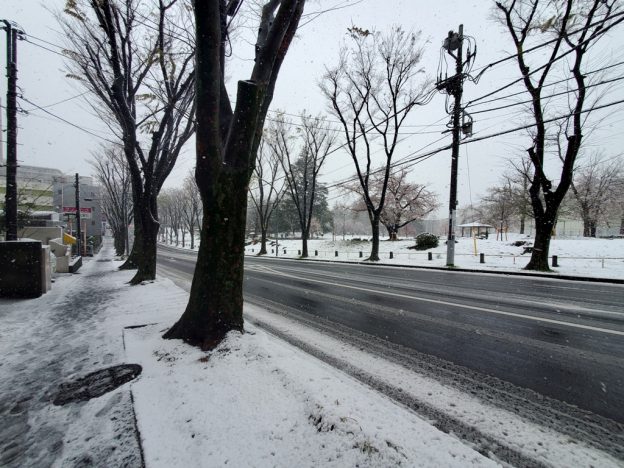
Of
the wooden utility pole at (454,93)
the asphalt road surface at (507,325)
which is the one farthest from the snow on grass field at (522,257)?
the asphalt road surface at (507,325)

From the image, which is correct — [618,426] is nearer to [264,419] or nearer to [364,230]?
[264,419]

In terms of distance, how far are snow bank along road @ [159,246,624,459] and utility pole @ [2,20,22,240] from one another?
317 inches

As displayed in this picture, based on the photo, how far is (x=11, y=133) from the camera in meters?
9.42

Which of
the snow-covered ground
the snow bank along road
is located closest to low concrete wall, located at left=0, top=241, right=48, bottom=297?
the snow-covered ground

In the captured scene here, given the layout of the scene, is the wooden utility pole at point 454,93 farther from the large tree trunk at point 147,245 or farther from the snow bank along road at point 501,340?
the large tree trunk at point 147,245

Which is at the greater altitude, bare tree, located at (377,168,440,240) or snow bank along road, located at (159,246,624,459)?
bare tree, located at (377,168,440,240)

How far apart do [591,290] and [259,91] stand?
10.2m

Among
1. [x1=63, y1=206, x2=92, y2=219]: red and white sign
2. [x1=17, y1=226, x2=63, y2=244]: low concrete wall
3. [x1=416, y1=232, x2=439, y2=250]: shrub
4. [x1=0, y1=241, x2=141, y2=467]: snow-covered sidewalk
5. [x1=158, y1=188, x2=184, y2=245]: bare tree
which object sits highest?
[x1=158, y1=188, x2=184, y2=245]: bare tree

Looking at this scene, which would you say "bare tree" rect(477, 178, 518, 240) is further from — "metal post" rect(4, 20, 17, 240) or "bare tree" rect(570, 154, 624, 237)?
"metal post" rect(4, 20, 17, 240)

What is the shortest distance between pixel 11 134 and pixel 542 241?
20.3 meters

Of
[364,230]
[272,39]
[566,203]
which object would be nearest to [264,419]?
[272,39]

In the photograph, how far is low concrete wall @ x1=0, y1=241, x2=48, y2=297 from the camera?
776cm

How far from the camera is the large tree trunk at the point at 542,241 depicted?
12367mm

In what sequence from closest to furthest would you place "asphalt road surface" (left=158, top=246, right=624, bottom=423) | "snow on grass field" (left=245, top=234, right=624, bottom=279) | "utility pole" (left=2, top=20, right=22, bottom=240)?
"asphalt road surface" (left=158, top=246, right=624, bottom=423) → "utility pole" (left=2, top=20, right=22, bottom=240) → "snow on grass field" (left=245, top=234, right=624, bottom=279)
